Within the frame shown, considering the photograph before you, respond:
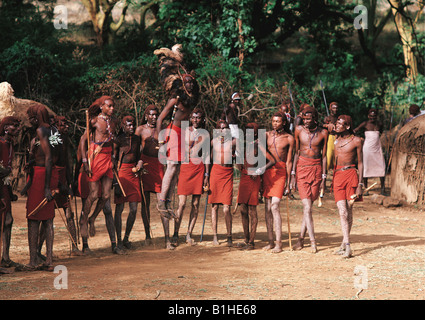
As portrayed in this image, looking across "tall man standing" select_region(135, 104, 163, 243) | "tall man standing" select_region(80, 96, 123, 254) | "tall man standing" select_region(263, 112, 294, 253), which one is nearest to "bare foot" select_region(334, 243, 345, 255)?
"tall man standing" select_region(263, 112, 294, 253)

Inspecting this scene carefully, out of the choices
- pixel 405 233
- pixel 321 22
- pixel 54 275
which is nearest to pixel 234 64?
pixel 321 22

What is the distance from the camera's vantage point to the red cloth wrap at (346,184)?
8.62 m

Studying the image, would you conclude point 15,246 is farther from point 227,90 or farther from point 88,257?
point 227,90

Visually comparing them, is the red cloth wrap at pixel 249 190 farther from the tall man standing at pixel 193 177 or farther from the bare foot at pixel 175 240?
the bare foot at pixel 175 240

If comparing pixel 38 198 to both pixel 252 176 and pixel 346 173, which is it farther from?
pixel 346 173

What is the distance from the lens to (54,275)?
23.6 feet

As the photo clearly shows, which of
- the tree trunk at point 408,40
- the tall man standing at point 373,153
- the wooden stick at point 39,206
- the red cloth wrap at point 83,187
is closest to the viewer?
the wooden stick at point 39,206

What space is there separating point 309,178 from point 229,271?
206 centimetres

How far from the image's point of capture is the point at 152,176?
30.8 ft

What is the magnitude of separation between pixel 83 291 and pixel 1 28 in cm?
1251

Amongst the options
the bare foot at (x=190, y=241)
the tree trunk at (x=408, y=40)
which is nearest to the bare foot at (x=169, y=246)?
the bare foot at (x=190, y=241)

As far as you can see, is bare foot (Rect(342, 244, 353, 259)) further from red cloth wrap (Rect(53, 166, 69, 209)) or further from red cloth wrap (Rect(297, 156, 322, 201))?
red cloth wrap (Rect(53, 166, 69, 209))

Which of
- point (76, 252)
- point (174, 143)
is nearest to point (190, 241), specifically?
point (174, 143)

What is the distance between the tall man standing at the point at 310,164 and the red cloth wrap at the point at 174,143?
170 centimetres
